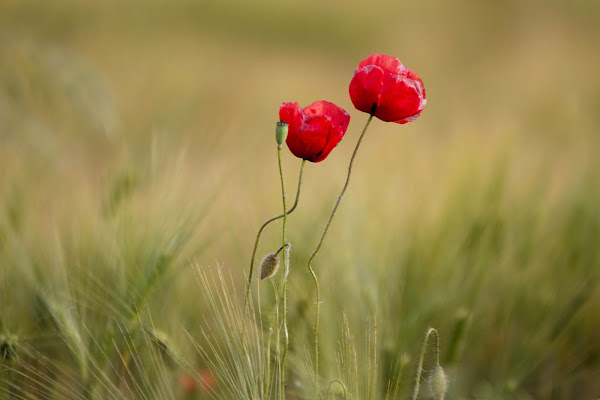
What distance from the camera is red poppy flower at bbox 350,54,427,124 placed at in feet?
1.41

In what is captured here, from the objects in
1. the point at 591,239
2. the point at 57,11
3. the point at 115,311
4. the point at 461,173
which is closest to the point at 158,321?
the point at 115,311

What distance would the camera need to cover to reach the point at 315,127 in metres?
0.41

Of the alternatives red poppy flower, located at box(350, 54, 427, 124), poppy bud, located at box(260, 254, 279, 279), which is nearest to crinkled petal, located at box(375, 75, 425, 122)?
red poppy flower, located at box(350, 54, 427, 124)

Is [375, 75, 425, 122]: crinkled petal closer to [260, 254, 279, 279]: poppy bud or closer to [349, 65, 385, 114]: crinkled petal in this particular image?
[349, 65, 385, 114]: crinkled petal

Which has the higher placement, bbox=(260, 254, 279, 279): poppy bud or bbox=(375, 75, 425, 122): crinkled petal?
bbox=(375, 75, 425, 122): crinkled petal

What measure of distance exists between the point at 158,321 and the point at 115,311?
0.05m

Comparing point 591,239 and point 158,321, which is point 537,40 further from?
point 158,321

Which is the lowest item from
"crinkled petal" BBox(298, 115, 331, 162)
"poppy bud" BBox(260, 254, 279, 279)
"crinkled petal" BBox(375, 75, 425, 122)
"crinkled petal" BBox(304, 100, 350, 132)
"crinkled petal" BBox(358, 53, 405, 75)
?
"poppy bud" BBox(260, 254, 279, 279)

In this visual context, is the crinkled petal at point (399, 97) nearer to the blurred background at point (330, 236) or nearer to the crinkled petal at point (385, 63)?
the crinkled petal at point (385, 63)

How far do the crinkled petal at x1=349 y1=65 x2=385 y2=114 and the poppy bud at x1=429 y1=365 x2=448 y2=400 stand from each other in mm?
198

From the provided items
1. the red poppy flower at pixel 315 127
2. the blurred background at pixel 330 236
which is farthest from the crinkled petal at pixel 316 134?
the blurred background at pixel 330 236

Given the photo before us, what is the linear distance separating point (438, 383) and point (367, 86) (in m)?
0.22

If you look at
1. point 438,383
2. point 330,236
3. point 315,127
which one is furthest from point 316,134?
point 330,236

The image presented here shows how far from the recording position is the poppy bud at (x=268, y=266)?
437mm
